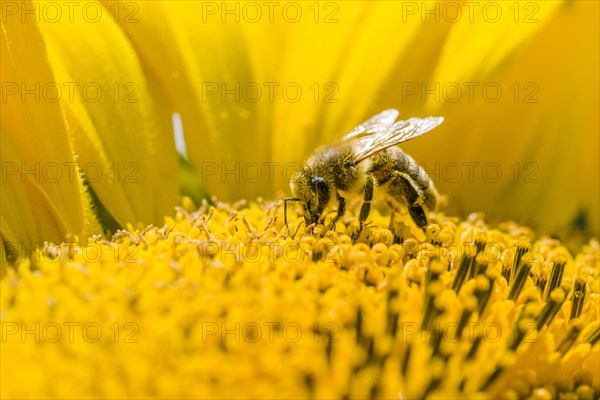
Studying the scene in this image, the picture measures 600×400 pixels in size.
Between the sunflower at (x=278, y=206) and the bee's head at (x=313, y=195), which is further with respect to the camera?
the bee's head at (x=313, y=195)

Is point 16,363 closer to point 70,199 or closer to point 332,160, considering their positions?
point 70,199

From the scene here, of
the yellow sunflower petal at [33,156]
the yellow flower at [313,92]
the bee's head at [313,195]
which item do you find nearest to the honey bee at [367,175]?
the bee's head at [313,195]

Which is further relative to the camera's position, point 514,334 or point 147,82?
point 147,82

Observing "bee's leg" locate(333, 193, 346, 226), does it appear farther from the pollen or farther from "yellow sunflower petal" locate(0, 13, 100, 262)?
"yellow sunflower petal" locate(0, 13, 100, 262)

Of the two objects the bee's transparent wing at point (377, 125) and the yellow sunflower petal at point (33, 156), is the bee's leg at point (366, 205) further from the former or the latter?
the yellow sunflower petal at point (33, 156)

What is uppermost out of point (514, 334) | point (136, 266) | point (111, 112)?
point (111, 112)

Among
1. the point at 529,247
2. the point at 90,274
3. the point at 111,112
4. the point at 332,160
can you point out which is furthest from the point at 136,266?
the point at 529,247
